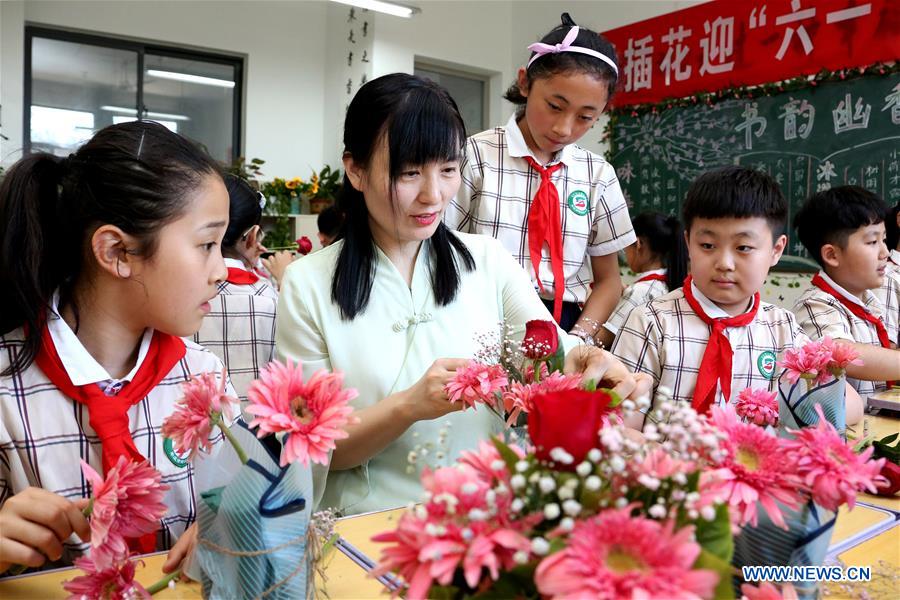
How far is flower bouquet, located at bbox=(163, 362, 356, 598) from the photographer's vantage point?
24.9 inches

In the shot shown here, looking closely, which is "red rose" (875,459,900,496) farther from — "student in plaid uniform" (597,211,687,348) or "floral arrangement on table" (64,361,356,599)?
"student in plaid uniform" (597,211,687,348)

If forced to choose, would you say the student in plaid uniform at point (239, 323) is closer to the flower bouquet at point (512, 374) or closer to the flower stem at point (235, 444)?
the flower bouquet at point (512, 374)

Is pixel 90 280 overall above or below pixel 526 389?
above

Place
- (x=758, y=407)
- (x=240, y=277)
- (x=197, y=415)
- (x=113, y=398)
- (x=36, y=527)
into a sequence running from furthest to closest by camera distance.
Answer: (x=240, y=277) < (x=758, y=407) < (x=113, y=398) < (x=36, y=527) < (x=197, y=415)

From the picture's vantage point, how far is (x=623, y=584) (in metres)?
0.44

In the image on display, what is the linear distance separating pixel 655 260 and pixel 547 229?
5.82 ft

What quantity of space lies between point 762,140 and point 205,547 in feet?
15.8

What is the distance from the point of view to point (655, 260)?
12.5ft

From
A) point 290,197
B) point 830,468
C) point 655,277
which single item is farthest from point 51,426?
point 290,197

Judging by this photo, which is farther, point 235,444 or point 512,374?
point 512,374

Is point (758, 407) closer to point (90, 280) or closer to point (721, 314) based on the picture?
point (721, 314)

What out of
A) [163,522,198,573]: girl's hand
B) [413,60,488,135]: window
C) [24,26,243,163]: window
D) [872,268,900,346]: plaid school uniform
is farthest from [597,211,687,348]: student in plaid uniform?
[24,26,243,163]: window

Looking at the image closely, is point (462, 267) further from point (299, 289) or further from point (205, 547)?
point (205, 547)

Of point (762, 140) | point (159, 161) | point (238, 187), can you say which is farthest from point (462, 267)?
point (762, 140)
